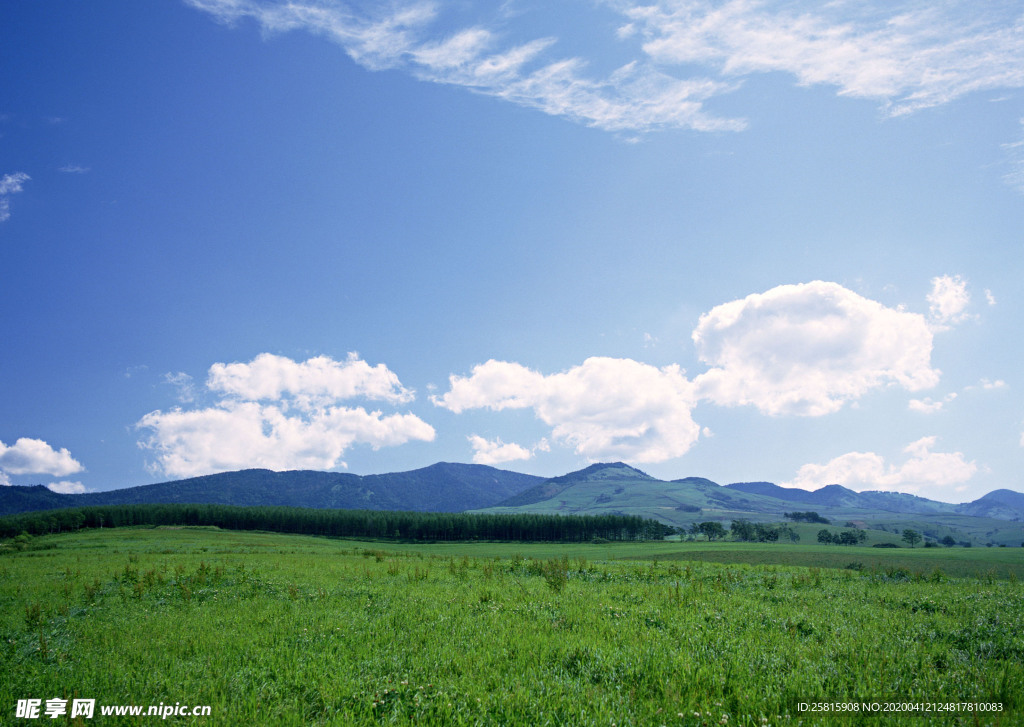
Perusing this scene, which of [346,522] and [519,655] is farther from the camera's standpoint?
[346,522]

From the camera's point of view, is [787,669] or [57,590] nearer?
[787,669]

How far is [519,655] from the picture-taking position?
9445 mm

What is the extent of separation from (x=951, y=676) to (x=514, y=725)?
7819 mm

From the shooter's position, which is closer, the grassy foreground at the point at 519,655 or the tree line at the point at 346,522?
the grassy foreground at the point at 519,655

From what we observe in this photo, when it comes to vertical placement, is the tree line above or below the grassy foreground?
below

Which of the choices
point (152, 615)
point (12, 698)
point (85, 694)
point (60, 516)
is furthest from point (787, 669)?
point (60, 516)

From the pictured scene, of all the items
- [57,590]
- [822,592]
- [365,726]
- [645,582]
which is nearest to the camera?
[365,726]

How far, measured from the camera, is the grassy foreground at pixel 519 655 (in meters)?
7.39

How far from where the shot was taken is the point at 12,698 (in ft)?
26.0

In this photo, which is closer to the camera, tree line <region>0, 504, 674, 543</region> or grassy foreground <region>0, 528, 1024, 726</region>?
grassy foreground <region>0, 528, 1024, 726</region>

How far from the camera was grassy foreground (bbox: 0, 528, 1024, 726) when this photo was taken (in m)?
7.39

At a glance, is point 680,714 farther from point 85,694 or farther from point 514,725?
point 85,694

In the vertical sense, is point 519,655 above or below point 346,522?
above

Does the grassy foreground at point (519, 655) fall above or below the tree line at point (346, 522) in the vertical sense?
above
